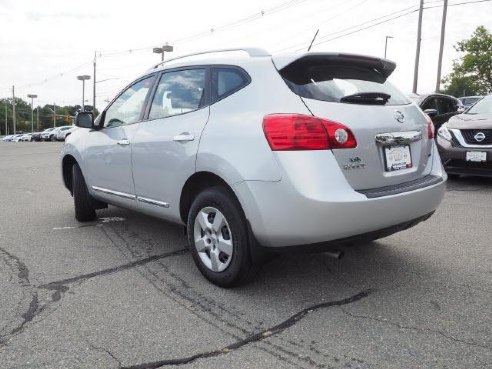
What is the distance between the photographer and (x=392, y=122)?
3322 millimetres

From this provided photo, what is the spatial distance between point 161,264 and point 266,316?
1356 millimetres

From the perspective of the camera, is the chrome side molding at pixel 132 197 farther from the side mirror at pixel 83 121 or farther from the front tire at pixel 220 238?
the side mirror at pixel 83 121

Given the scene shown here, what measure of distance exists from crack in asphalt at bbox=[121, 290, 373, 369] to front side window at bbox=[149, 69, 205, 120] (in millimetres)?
1743

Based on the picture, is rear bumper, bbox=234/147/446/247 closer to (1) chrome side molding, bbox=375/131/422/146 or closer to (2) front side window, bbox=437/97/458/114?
(1) chrome side molding, bbox=375/131/422/146

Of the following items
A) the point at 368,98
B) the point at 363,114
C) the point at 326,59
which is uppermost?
the point at 326,59

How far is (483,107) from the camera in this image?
28.6ft

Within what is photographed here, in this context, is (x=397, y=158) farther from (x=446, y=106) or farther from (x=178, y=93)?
(x=446, y=106)

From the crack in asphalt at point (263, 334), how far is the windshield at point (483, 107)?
6.55m

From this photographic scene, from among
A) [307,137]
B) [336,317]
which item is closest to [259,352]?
[336,317]

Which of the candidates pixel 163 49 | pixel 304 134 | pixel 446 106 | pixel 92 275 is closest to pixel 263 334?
pixel 304 134

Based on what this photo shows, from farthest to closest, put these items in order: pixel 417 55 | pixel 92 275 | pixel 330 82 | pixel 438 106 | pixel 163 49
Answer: pixel 163 49 → pixel 417 55 → pixel 438 106 → pixel 92 275 → pixel 330 82

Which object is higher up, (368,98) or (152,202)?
(368,98)

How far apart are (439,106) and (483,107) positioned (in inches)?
77.7

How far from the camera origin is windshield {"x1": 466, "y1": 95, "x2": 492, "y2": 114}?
8545 mm
